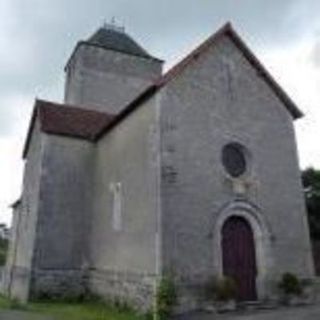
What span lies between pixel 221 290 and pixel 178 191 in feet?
10.7

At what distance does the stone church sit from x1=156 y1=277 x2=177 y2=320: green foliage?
0.44 meters

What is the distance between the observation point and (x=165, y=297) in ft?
40.7

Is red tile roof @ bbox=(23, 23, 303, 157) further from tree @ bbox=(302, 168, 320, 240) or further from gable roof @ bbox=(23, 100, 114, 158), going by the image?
tree @ bbox=(302, 168, 320, 240)

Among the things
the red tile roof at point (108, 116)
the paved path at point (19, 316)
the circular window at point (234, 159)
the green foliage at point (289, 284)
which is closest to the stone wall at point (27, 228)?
the red tile roof at point (108, 116)

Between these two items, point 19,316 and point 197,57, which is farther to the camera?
point 197,57

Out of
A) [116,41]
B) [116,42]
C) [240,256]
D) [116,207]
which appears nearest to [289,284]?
[240,256]

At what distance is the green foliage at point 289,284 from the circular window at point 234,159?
12.6 feet

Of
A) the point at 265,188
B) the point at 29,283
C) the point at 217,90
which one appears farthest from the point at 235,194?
the point at 29,283

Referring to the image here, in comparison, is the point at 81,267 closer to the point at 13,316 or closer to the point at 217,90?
the point at 13,316

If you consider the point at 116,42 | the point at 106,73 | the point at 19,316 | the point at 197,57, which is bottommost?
the point at 19,316

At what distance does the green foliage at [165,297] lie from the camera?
12.2m

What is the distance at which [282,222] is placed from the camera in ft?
52.8

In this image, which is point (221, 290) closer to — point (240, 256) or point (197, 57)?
point (240, 256)

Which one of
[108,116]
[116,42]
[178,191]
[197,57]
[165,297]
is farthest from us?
[116,42]
